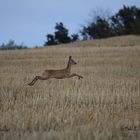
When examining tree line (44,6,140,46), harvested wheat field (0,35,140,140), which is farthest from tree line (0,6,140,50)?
harvested wheat field (0,35,140,140)

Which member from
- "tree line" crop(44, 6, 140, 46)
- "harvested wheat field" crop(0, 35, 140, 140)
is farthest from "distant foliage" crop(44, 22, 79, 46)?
"harvested wheat field" crop(0, 35, 140, 140)

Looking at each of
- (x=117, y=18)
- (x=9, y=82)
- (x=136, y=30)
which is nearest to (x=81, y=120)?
(x=9, y=82)

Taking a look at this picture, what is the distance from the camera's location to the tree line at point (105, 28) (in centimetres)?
7050

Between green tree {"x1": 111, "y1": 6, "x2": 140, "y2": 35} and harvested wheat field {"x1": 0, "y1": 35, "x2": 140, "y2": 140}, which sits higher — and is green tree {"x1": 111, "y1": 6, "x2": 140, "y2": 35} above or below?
above

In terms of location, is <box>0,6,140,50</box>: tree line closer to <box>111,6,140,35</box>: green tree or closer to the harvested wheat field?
<box>111,6,140,35</box>: green tree

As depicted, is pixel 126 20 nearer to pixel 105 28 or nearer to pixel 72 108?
pixel 105 28

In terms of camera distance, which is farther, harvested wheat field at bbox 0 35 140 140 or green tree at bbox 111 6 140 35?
green tree at bbox 111 6 140 35

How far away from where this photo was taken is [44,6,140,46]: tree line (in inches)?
2776

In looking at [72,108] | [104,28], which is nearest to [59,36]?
[104,28]

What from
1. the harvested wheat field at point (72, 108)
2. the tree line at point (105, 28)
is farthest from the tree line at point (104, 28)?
the harvested wheat field at point (72, 108)

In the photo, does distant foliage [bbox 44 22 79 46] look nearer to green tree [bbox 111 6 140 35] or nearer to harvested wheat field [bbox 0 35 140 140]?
green tree [bbox 111 6 140 35]

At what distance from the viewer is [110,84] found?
16.3m

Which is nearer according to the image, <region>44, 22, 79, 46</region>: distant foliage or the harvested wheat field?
the harvested wheat field

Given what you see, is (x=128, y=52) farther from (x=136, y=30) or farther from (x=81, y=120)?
(x=136, y=30)
